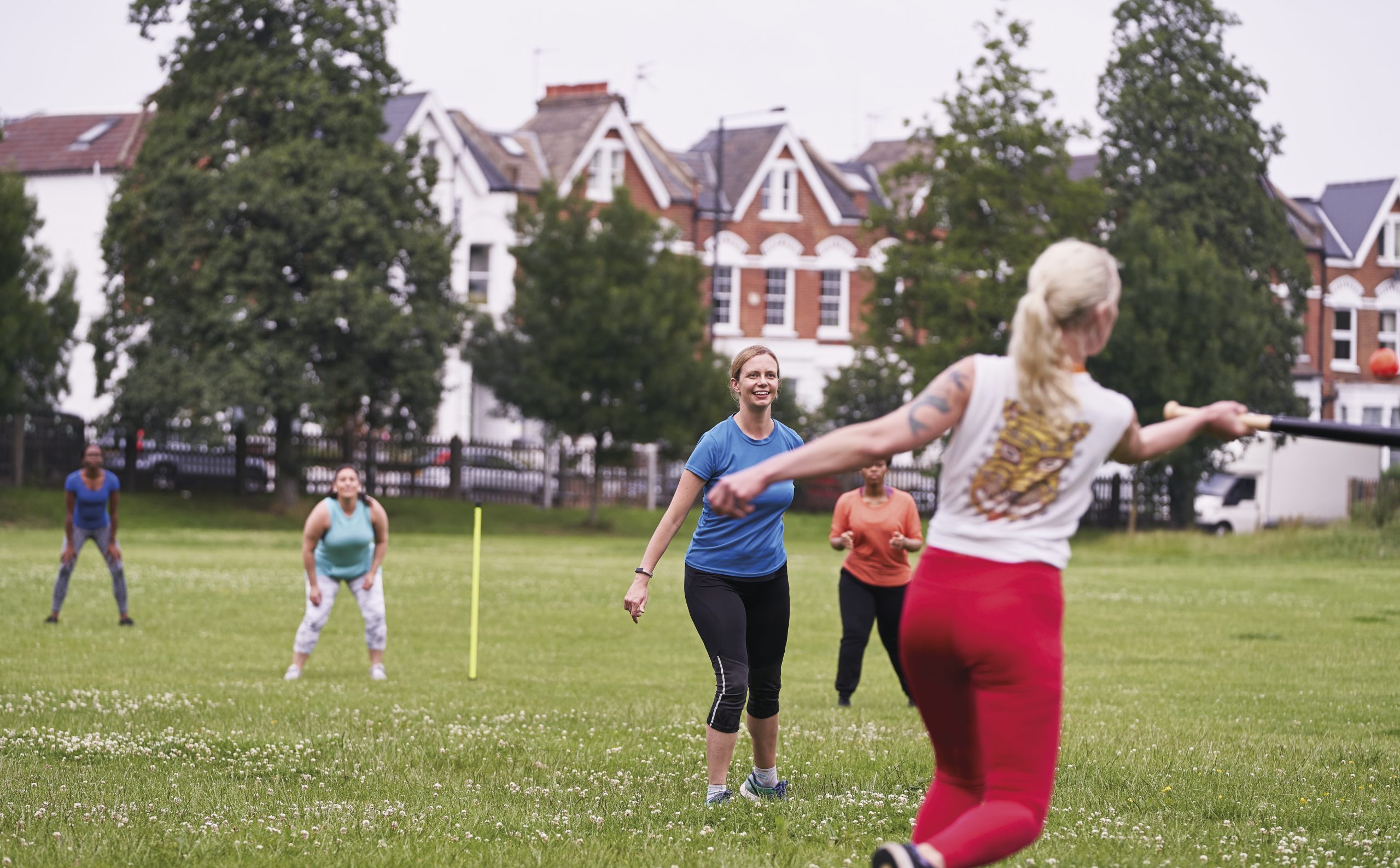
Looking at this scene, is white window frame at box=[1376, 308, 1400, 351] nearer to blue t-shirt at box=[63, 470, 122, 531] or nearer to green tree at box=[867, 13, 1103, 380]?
green tree at box=[867, 13, 1103, 380]

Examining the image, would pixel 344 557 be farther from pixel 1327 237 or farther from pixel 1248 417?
pixel 1327 237

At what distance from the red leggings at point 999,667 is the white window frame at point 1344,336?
68307mm

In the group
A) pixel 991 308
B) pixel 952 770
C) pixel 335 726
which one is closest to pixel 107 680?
pixel 335 726

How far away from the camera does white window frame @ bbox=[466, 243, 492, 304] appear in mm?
56438

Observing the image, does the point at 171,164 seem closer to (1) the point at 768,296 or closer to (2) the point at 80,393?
(2) the point at 80,393

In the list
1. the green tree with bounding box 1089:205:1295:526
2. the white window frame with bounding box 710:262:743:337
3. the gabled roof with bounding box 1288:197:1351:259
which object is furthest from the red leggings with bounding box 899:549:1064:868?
the gabled roof with bounding box 1288:197:1351:259

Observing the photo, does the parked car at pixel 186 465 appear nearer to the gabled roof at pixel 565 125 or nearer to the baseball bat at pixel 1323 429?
the gabled roof at pixel 565 125

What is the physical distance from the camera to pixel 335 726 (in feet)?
34.3

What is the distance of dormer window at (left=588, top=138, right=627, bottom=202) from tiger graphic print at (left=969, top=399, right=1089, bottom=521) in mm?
53946

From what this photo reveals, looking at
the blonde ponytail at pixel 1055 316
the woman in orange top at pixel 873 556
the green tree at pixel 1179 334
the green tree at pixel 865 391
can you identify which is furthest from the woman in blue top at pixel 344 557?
the green tree at pixel 865 391

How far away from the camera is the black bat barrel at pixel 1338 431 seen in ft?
17.2

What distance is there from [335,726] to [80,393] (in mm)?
53751

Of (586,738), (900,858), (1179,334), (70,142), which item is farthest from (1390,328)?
(900,858)

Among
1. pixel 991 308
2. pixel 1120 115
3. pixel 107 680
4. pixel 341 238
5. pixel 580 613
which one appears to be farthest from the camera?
pixel 1120 115
